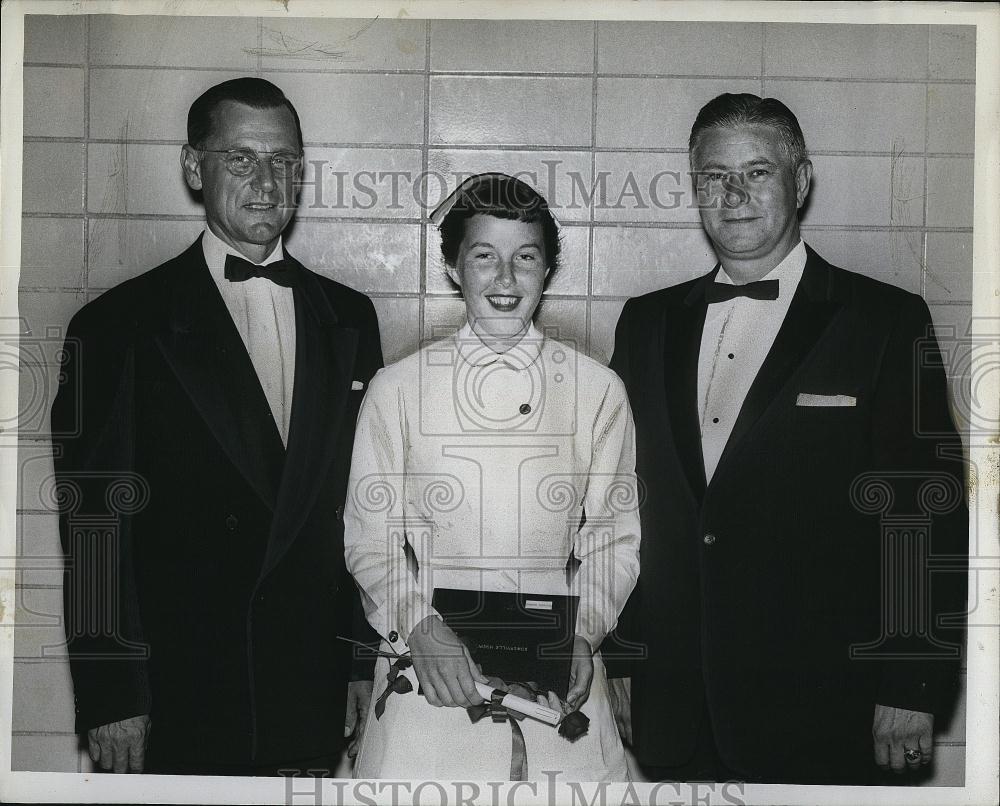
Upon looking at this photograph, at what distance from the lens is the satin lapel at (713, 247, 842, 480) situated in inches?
69.3

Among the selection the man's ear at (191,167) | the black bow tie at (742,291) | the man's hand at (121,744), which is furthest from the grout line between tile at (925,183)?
the man's hand at (121,744)

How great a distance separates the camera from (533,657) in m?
1.77

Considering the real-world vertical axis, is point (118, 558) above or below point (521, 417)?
below

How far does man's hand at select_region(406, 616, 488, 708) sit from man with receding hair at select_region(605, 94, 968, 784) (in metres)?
0.30

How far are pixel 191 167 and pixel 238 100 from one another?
162 millimetres

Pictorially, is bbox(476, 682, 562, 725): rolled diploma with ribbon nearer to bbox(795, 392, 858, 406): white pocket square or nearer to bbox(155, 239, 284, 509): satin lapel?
bbox(155, 239, 284, 509): satin lapel

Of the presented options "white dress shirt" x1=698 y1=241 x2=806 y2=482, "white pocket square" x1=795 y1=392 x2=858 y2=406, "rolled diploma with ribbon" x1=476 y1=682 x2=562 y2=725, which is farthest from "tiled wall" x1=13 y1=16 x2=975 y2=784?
"rolled diploma with ribbon" x1=476 y1=682 x2=562 y2=725

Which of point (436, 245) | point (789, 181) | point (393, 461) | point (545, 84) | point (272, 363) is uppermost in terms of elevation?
point (545, 84)

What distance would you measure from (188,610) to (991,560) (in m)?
1.61

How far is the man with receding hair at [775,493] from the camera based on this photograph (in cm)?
177

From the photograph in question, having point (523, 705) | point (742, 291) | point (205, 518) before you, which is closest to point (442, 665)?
point (523, 705)

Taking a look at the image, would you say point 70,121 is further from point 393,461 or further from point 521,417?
point 521,417

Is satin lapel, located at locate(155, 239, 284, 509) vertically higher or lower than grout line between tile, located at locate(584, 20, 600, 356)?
lower

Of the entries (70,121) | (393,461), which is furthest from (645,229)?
(70,121)
